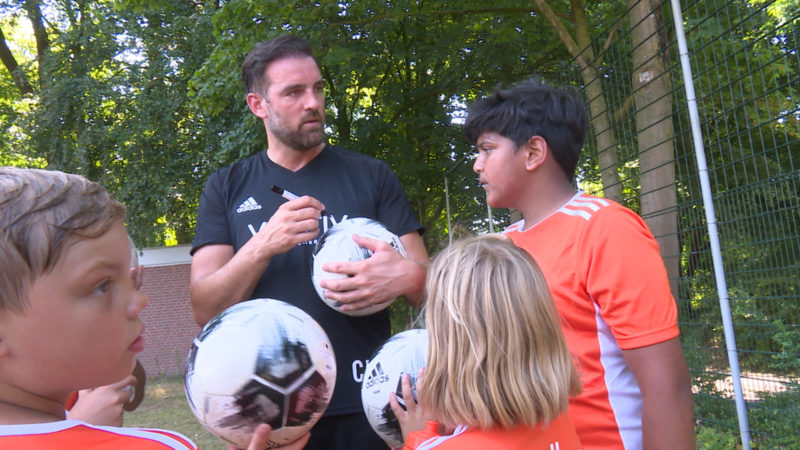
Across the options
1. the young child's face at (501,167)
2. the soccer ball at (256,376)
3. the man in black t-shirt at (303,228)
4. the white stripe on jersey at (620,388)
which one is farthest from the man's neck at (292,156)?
the white stripe on jersey at (620,388)

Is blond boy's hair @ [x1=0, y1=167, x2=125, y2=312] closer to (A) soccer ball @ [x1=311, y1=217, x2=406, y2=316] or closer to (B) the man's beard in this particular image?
(A) soccer ball @ [x1=311, y1=217, x2=406, y2=316]

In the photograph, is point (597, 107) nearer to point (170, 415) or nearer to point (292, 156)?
point (292, 156)

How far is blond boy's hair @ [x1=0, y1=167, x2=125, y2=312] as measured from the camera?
1081mm

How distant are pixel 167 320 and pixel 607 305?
1753 cm

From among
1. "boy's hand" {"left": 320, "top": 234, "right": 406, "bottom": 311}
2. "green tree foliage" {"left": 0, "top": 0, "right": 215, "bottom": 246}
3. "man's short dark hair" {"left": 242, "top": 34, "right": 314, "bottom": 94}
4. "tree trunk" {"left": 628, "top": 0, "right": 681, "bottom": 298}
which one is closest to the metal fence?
"tree trunk" {"left": 628, "top": 0, "right": 681, "bottom": 298}

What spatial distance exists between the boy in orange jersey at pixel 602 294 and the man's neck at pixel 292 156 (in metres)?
0.80

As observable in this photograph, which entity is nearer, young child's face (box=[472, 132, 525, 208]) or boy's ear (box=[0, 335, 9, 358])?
boy's ear (box=[0, 335, 9, 358])

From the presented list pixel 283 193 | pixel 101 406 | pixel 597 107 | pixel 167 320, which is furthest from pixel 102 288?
pixel 167 320

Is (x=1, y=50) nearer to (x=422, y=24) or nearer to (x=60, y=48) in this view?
(x=60, y=48)

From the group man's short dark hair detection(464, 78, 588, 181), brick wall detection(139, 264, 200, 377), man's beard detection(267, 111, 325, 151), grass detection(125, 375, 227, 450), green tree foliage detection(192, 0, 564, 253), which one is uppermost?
green tree foliage detection(192, 0, 564, 253)

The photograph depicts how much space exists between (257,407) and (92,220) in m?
0.79

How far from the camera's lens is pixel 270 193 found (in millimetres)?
2484

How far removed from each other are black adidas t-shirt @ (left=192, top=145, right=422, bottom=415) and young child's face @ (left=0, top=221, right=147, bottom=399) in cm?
111

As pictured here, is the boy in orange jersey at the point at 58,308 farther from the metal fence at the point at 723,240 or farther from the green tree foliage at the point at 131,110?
the green tree foliage at the point at 131,110
